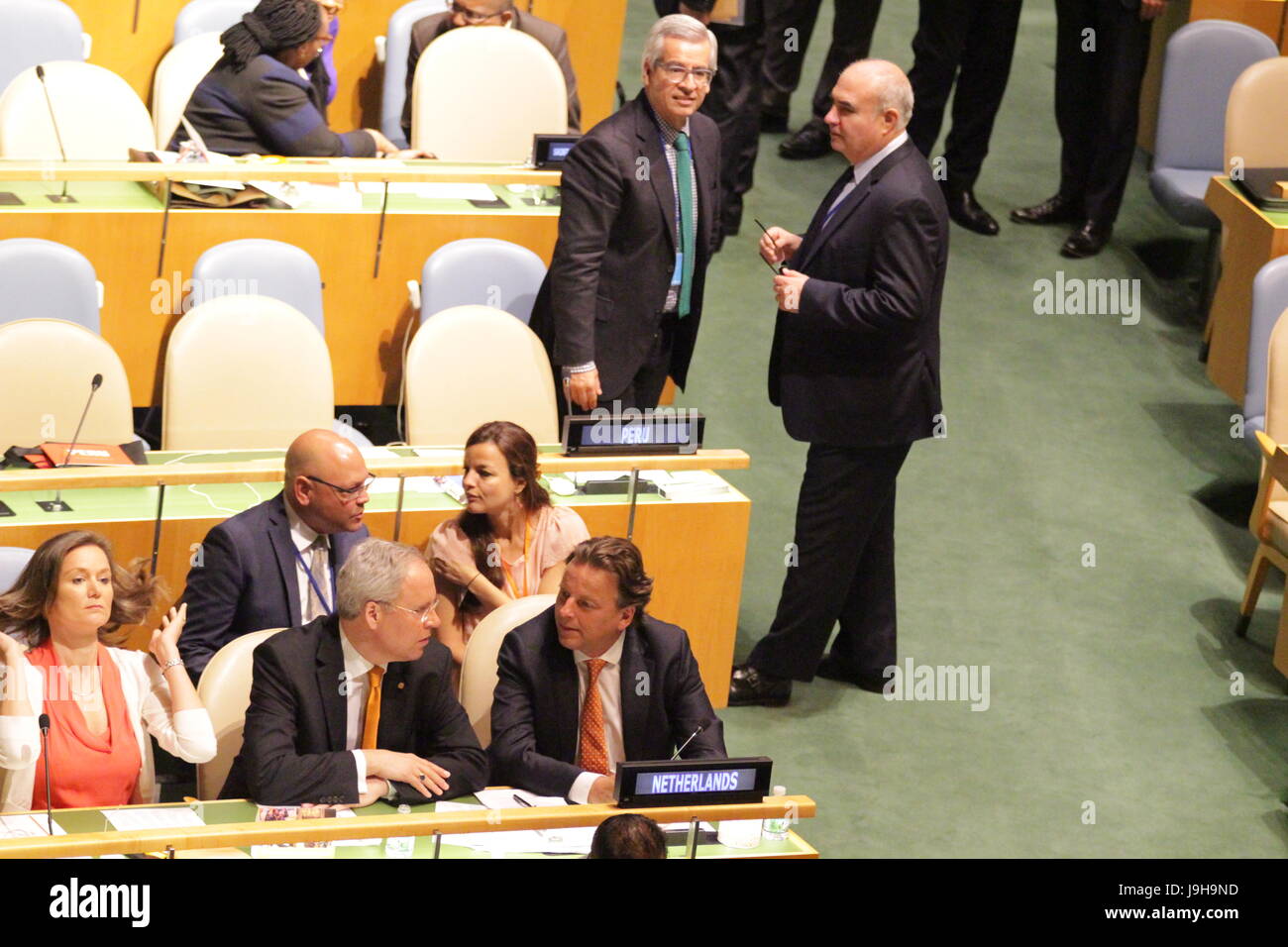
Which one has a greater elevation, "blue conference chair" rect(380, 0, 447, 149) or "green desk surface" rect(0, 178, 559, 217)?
"blue conference chair" rect(380, 0, 447, 149)

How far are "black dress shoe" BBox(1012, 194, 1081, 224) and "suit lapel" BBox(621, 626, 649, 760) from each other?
405 centimetres

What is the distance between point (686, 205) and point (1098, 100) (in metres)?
2.74

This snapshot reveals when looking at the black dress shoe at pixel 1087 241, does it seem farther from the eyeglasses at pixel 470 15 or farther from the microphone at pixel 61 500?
the microphone at pixel 61 500

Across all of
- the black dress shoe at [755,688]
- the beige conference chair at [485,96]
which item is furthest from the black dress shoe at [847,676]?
the beige conference chair at [485,96]

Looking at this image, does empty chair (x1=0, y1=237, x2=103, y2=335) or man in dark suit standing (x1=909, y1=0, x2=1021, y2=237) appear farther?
man in dark suit standing (x1=909, y1=0, x2=1021, y2=237)

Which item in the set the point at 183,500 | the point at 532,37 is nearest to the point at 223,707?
the point at 183,500

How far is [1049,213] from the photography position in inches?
290

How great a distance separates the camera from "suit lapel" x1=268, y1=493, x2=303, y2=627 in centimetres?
395

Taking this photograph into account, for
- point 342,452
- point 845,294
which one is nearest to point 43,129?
point 342,452

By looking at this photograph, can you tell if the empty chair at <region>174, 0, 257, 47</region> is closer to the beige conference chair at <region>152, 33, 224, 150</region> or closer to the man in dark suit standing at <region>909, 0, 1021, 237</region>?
the beige conference chair at <region>152, 33, 224, 150</region>

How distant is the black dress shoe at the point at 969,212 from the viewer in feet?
23.7

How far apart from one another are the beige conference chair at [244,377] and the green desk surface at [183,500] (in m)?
0.27

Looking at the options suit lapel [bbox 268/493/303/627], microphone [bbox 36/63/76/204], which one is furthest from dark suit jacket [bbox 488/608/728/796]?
microphone [bbox 36/63/76/204]

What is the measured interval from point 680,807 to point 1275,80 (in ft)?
14.4
